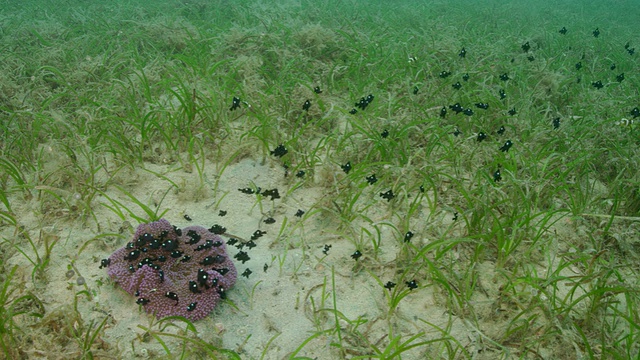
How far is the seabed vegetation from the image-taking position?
286cm

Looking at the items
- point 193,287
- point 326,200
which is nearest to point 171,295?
point 193,287

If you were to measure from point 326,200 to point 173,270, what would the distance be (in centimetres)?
158

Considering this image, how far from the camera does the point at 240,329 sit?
292 centimetres

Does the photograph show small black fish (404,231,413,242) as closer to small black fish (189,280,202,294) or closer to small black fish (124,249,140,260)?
small black fish (189,280,202,294)

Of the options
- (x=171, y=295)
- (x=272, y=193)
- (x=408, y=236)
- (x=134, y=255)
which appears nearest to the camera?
(x=171, y=295)

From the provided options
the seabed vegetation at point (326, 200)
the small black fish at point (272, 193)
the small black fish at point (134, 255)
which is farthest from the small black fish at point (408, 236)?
the small black fish at point (134, 255)

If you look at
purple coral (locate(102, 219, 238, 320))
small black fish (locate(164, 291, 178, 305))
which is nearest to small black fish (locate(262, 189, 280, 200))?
purple coral (locate(102, 219, 238, 320))

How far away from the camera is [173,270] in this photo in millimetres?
3107

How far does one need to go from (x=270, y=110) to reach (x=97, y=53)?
394 cm

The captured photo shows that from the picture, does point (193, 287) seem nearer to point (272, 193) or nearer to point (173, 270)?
point (173, 270)

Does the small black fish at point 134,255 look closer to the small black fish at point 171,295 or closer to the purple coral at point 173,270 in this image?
the purple coral at point 173,270

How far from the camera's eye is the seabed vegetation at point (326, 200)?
112 inches

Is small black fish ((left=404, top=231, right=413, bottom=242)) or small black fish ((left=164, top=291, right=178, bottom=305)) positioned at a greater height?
small black fish ((left=404, top=231, right=413, bottom=242))

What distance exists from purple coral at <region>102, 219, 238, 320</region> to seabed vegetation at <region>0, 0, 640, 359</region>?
0.47 feet
